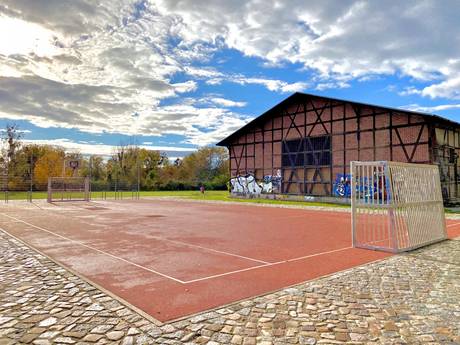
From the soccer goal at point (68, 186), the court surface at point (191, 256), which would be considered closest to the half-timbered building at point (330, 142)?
the court surface at point (191, 256)

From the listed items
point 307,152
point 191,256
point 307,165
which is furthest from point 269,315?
point 307,152

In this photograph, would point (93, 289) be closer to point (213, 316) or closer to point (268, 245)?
point (213, 316)

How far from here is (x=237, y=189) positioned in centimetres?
3031

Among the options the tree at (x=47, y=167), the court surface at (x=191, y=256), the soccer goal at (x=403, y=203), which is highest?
the tree at (x=47, y=167)

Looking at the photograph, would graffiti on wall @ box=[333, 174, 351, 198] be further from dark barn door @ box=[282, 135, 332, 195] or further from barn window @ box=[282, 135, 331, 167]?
barn window @ box=[282, 135, 331, 167]

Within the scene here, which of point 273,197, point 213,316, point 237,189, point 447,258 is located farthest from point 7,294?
point 237,189

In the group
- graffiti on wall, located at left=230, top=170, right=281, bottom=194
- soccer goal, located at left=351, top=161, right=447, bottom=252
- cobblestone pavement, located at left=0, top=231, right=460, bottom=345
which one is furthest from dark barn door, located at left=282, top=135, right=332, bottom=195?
cobblestone pavement, located at left=0, top=231, right=460, bottom=345

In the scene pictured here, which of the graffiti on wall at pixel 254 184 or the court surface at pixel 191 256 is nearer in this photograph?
the court surface at pixel 191 256

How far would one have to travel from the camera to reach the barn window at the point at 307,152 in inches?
922

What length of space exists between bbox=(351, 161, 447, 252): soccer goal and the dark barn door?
14.3 m

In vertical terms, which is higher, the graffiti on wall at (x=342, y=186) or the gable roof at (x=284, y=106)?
the gable roof at (x=284, y=106)

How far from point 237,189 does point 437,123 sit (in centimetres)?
1655

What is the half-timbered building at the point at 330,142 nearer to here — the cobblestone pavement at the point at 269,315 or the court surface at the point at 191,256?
the court surface at the point at 191,256

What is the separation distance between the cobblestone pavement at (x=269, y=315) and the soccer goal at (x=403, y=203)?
7.04 ft
